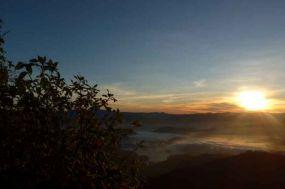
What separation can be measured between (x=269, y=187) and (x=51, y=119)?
32232mm

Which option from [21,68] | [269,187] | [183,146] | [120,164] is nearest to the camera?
[21,68]

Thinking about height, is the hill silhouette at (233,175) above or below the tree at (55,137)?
Answer: below

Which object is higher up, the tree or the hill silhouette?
the tree

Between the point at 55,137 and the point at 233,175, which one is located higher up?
the point at 55,137

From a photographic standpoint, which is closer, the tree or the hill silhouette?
the tree

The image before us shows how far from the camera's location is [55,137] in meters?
10.9

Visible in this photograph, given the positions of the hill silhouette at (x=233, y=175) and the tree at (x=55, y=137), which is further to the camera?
the hill silhouette at (x=233, y=175)

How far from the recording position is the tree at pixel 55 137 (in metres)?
10.9

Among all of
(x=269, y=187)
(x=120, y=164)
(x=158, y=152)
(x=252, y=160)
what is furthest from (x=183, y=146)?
(x=120, y=164)

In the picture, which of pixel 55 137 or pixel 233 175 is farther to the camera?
pixel 233 175

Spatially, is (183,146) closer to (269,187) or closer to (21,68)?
(269,187)

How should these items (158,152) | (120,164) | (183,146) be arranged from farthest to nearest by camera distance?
(183,146) → (158,152) → (120,164)

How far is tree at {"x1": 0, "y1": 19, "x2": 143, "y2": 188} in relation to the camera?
10852 mm

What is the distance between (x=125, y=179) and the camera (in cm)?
1164
